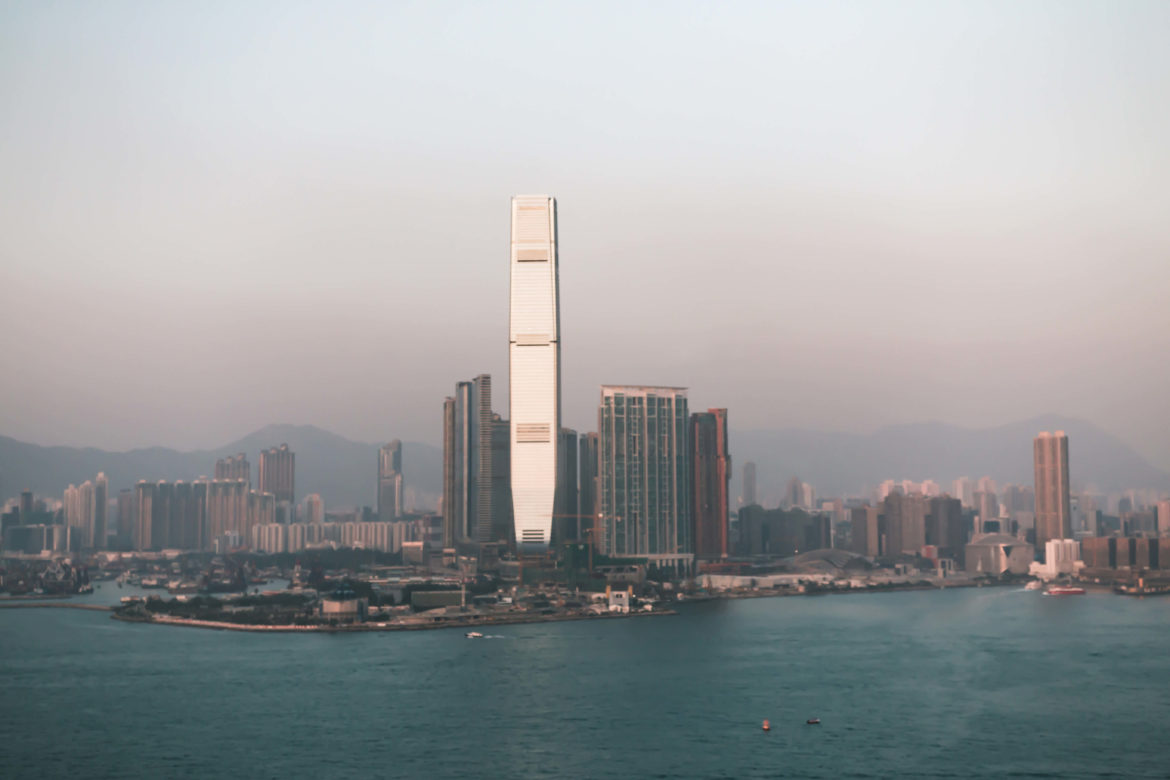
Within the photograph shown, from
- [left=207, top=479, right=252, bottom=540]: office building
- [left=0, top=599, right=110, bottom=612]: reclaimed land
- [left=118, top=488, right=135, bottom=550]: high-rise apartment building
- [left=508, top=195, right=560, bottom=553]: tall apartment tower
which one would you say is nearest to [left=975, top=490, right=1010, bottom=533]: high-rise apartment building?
[left=207, top=479, right=252, bottom=540]: office building

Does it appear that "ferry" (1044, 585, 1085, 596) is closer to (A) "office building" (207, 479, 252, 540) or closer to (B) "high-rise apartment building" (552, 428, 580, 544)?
(B) "high-rise apartment building" (552, 428, 580, 544)

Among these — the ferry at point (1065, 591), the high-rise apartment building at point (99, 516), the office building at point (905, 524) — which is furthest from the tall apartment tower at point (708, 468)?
the high-rise apartment building at point (99, 516)

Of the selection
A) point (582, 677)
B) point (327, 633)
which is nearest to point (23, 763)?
point (582, 677)

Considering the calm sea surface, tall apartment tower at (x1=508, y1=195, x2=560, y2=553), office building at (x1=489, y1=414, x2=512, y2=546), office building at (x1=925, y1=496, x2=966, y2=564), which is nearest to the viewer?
the calm sea surface

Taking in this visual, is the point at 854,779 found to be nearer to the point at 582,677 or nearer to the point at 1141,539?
the point at 582,677

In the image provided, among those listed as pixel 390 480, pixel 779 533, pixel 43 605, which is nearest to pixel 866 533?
pixel 779 533
